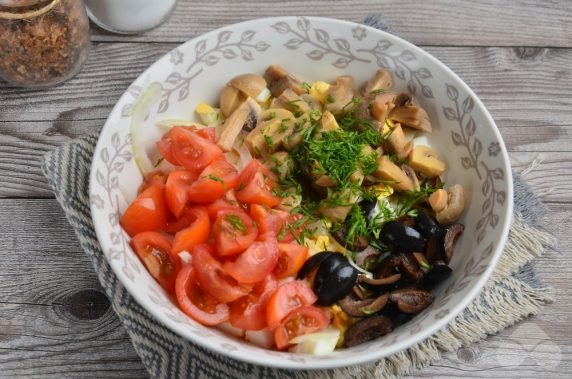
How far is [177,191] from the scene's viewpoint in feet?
6.82

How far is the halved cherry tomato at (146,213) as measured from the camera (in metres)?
2.08

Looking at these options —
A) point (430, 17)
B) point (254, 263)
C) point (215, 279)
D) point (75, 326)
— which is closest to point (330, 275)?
point (254, 263)

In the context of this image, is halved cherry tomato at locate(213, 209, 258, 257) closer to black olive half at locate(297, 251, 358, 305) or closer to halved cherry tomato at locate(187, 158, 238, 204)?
halved cherry tomato at locate(187, 158, 238, 204)

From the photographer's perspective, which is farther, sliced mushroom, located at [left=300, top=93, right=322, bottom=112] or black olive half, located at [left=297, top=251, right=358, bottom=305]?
sliced mushroom, located at [left=300, top=93, right=322, bottom=112]

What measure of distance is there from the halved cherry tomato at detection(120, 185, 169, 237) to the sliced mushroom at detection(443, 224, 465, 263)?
2.87ft

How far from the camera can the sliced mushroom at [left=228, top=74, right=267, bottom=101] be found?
244cm

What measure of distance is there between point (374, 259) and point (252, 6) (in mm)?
1452

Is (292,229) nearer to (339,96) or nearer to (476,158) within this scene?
(339,96)

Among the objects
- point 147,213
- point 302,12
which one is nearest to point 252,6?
point 302,12

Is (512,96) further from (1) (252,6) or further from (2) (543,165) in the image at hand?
(1) (252,6)

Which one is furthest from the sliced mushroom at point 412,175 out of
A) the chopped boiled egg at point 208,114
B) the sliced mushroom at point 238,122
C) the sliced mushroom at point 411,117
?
the chopped boiled egg at point 208,114

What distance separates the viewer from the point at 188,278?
199 cm

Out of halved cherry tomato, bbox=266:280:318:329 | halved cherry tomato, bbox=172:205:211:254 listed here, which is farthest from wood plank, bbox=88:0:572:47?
halved cherry tomato, bbox=266:280:318:329

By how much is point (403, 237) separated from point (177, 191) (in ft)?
2.28
